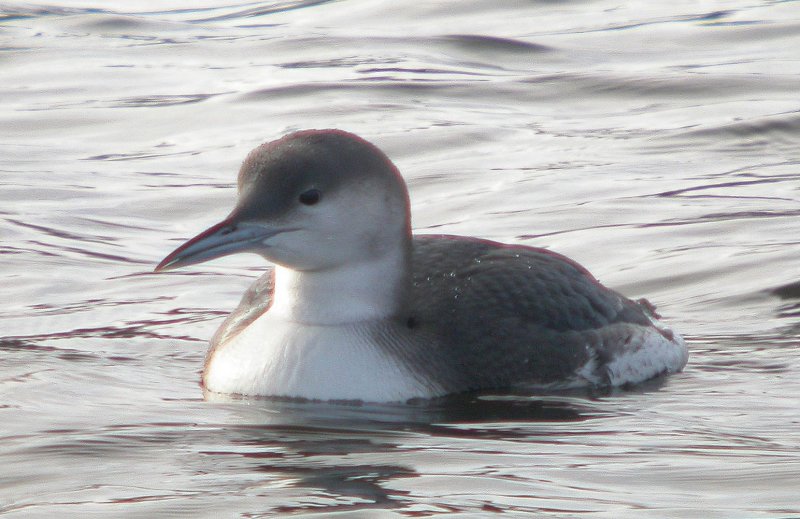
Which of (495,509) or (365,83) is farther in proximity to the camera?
(365,83)

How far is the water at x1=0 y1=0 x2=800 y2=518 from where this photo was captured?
4648mm

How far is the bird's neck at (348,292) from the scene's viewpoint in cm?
585

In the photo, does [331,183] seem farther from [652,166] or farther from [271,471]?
[652,166]

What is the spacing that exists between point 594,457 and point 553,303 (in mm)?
1347

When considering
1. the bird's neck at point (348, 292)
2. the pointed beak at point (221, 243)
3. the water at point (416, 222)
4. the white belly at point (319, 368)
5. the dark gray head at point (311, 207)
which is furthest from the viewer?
the bird's neck at point (348, 292)

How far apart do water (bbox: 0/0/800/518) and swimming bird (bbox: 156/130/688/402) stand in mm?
154

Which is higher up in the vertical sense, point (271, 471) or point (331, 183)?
point (331, 183)

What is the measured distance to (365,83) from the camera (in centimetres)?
1333

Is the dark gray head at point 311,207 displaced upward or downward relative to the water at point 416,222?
upward

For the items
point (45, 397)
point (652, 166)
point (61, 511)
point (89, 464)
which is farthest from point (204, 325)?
point (652, 166)

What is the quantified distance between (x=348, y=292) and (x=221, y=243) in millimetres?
533

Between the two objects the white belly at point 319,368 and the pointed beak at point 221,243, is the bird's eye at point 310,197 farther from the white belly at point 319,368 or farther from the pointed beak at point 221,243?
the white belly at point 319,368

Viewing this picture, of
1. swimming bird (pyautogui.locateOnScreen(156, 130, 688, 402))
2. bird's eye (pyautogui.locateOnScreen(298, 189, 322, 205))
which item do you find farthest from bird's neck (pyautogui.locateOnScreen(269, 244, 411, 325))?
bird's eye (pyautogui.locateOnScreen(298, 189, 322, 205))

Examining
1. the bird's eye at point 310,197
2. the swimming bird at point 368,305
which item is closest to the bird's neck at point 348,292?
the swimming bird at point 368,305
